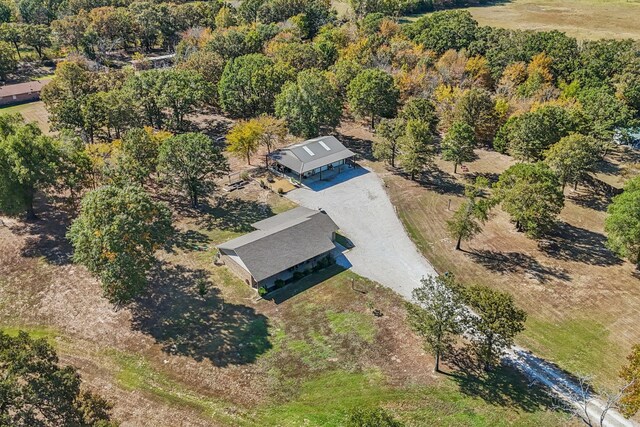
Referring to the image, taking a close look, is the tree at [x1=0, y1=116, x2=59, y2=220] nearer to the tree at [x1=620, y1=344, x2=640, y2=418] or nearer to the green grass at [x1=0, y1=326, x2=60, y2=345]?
the green grass at [x1=0, y1=326, x2=60, y2=345]

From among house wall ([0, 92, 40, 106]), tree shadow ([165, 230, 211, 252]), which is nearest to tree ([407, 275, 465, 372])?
tree shadow ([165, 230, 211, 252])

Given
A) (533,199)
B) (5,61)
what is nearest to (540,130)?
(533,199)

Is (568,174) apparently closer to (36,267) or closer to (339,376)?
(339,376)

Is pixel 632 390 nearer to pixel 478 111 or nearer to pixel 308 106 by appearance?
pixel 478 111

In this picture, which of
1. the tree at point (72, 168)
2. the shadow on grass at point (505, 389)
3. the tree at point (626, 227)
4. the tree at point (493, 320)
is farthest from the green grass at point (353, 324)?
the tree at point (72, 168)

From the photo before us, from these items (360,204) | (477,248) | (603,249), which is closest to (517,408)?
(477,248)
